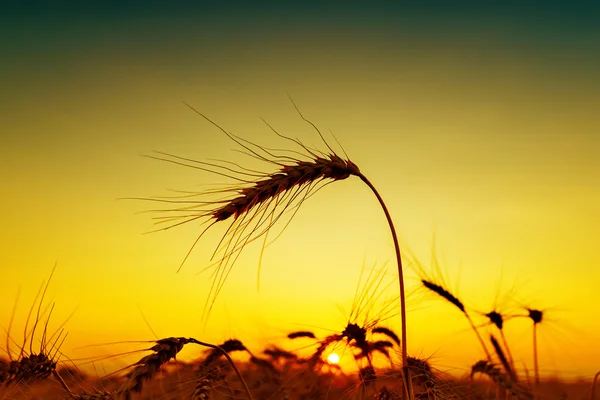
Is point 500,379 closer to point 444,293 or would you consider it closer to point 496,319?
point 444,293

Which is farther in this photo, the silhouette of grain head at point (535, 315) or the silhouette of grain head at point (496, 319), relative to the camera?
the silhouette of grain head at point (535, 315)

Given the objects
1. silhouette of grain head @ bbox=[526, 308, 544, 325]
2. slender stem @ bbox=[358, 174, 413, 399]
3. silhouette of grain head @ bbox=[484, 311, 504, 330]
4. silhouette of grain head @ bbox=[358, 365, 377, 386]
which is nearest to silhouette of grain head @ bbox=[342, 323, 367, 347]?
silhouette of grain head @ bbox=[358, 365, 377, 386]

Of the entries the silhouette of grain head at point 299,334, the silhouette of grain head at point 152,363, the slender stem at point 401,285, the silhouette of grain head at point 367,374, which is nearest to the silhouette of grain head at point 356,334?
Result: the silhouette of grain head at point 367,374

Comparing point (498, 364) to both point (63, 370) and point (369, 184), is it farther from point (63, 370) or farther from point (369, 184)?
point (63, 370)

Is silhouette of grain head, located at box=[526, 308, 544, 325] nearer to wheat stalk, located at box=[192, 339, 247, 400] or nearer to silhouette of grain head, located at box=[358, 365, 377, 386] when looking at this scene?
silhouette of grain head, located at box=[358, 365, 377, 386]

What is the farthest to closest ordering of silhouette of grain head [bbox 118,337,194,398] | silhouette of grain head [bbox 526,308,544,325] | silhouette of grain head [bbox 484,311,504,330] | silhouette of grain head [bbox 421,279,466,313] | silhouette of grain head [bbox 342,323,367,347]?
silhouette of grain head [bbox 526,308,544,325] < silhouette of grain head [bbox 484,311,504,330] < silhouette of grain head [bbox 421,279,466,313] < silhouette of grain head [bbox 342,323,367,347] < silhouette of grain head [bbox 118,337,194,398]

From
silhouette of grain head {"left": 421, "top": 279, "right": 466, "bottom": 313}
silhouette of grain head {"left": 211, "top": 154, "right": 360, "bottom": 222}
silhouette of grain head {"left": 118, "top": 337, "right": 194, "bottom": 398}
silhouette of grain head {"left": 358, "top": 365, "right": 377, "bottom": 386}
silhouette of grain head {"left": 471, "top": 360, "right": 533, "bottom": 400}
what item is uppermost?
silhouette of grain head {"left": 211, "top": 154, "right": 360, "bottom": 222}

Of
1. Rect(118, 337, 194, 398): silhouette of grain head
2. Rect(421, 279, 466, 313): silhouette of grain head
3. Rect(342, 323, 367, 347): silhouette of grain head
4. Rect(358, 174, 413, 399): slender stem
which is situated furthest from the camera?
Rect(421, 279, 466, 313): silhouette of grain head

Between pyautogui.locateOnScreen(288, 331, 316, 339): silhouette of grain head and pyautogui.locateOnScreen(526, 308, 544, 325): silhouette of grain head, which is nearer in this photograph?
pyautogui.locateOnScreen(288, 331, 316, 339): silhouette of grain head

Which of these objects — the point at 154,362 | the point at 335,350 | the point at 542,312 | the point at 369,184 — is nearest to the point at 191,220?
the point at 154,362

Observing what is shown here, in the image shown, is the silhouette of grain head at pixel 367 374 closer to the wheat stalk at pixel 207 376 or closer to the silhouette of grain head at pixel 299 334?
the wheat stalk at pixel 207 376

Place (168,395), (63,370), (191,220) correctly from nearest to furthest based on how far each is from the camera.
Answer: (191,220) → (168,395) → (63,370)
